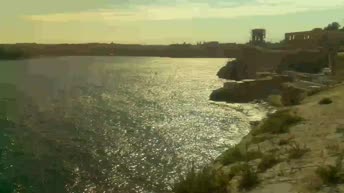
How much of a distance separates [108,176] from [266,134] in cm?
845

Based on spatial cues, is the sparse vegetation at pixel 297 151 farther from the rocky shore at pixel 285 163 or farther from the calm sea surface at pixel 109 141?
the calm sea surface at pixel 109 141

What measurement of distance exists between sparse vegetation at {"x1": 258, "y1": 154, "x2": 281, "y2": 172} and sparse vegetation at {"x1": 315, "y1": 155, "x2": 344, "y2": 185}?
2.21 m

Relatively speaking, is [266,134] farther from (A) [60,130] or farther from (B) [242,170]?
(A) [60,130]

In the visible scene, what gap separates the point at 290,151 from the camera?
1645cm

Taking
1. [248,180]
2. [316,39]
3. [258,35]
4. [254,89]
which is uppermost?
[258,35]

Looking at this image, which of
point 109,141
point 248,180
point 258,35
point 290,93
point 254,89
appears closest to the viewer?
point 248,180

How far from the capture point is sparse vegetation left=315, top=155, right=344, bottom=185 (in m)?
12.7

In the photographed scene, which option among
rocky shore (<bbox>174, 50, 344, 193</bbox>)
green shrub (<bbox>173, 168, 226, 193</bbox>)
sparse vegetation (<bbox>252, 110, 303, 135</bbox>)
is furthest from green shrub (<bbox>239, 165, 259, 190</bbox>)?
sparse vegetation (<bbox>252, 110, 303, 135</bbox>)

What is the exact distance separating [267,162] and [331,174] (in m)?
3.12

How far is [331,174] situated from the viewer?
12883mm

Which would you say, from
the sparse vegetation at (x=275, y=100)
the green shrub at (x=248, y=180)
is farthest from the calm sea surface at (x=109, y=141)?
the green shrub at (x=248, y=180)

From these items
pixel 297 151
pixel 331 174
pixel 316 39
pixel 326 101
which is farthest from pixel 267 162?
pixel 316 39

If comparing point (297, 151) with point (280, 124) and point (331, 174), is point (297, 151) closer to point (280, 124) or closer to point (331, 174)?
point (331, 174)

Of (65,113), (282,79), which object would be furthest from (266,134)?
(282,79)
